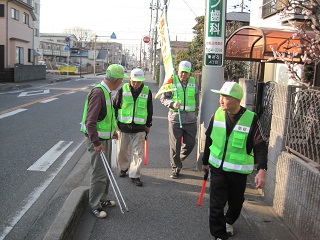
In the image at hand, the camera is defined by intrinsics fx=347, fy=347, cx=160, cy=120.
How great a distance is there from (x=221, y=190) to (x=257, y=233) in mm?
856

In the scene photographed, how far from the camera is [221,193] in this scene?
375cm

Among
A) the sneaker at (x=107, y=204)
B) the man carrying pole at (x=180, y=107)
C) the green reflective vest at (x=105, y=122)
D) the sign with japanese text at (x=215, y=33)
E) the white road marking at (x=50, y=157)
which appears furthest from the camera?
the white road marking at (x=50, y=157)

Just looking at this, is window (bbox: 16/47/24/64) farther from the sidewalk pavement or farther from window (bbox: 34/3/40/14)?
window (bbox: 34/3/40/14)

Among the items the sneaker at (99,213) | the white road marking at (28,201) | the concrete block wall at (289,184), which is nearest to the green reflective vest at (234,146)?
the concrete block wall at (289,184)

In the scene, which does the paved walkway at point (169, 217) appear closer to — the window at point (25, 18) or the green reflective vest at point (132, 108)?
the green reflective vest at point (132, 108)

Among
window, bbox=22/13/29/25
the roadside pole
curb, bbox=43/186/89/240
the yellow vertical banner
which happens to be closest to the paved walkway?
curb, bbox=43/186/89/240

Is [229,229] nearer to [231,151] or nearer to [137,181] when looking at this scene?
[231,151]

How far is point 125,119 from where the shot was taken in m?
5.66

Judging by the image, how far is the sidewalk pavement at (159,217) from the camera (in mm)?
3945

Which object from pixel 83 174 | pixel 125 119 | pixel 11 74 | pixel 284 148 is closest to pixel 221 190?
pixel 284 148

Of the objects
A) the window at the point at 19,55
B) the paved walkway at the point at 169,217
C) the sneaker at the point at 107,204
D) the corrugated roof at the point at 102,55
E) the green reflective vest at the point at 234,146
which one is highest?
the corrugated roof at the point at 102,55

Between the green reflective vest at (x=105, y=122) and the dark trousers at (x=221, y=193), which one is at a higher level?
the green reflective vest at (x=105, y=122)

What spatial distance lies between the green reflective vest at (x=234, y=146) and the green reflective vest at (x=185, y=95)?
88.7 inches

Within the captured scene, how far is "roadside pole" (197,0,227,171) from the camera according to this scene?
20.3 feet
